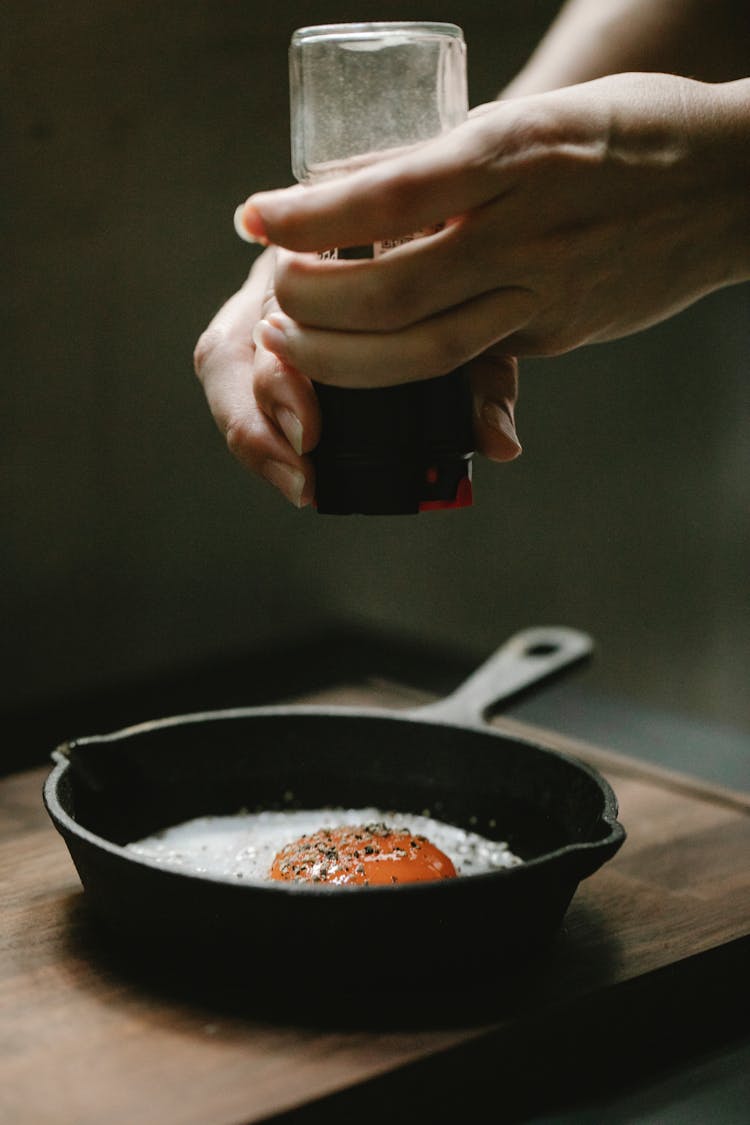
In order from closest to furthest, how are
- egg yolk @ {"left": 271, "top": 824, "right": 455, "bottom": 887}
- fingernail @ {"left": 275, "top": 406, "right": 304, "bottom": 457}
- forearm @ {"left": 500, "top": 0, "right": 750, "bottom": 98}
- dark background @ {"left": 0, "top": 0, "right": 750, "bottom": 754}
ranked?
fingernail @ {"left": 275, "top": 406, "right": 304, "bottom": 457}
egg yolk @ {"left": 271, "top": 824, "right": 455, "bottom": 887}
forearm @ {"left": 500, "top": 0, "right": 750, "bottom": 98}
dark background @ {"left": 0, "top": 0, "right": 750, "bottom": 754}

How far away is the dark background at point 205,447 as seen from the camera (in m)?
1.67

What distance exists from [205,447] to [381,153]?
3.67ft

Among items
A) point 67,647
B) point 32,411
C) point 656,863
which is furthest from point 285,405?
point 67,647

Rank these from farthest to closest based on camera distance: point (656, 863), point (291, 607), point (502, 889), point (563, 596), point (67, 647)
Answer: point (563, 596) → point (291, 607) → point (67, 647) → point (656, 863) → point (502, 889)

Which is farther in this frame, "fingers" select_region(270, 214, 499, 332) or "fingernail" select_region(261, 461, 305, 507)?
"fingernail" select_region(261, 461, 305, 507)

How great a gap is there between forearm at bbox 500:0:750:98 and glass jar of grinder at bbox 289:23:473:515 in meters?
0.62

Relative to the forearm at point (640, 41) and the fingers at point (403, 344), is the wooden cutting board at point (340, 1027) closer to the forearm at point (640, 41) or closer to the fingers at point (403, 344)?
the fingers at point (403, 344)

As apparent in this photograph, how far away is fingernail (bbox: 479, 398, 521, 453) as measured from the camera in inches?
36.4

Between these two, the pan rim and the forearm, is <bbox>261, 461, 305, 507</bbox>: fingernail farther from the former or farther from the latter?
the forearm

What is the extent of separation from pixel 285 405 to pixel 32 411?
0.91 m

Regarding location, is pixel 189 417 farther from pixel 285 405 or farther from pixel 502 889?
pixel 502 889

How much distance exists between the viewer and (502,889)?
812 mm

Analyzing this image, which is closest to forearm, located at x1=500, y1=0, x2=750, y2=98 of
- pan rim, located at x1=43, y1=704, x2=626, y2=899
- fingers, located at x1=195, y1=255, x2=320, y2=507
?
fingers, located at x1=195, y1=255, x2=320, y2=507

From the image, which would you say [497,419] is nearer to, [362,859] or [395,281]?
[395,281]
